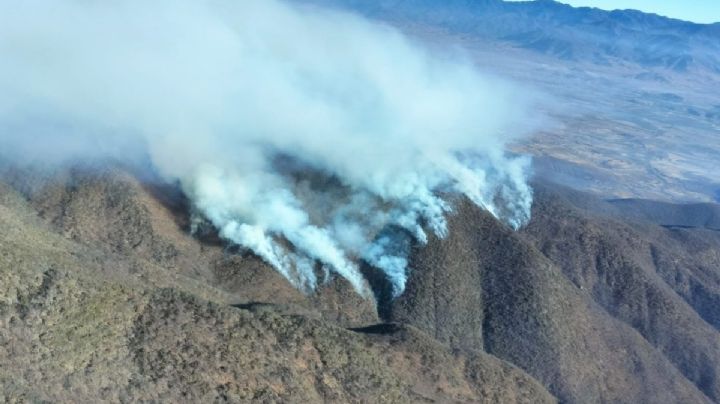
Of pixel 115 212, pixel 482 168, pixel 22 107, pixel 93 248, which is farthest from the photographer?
pixel 482 168

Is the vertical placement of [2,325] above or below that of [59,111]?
below

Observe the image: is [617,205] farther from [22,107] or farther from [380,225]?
[22,107]

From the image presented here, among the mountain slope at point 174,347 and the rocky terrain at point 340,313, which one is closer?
the mountain slope at point 174,347

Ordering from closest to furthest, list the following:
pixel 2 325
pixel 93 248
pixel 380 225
→ pixel 2 325 < pixel 93 248 < pixel 380 225

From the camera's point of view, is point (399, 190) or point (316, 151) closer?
point (399, 190)

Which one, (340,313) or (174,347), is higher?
(174,347)

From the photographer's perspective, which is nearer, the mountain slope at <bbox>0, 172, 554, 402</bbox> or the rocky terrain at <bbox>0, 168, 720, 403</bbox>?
the mountain slope at <bbox>0, 172, 554, 402</bbox>

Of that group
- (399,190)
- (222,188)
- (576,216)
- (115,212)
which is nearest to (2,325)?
(115,212)

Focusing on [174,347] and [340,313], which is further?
[340,313]
